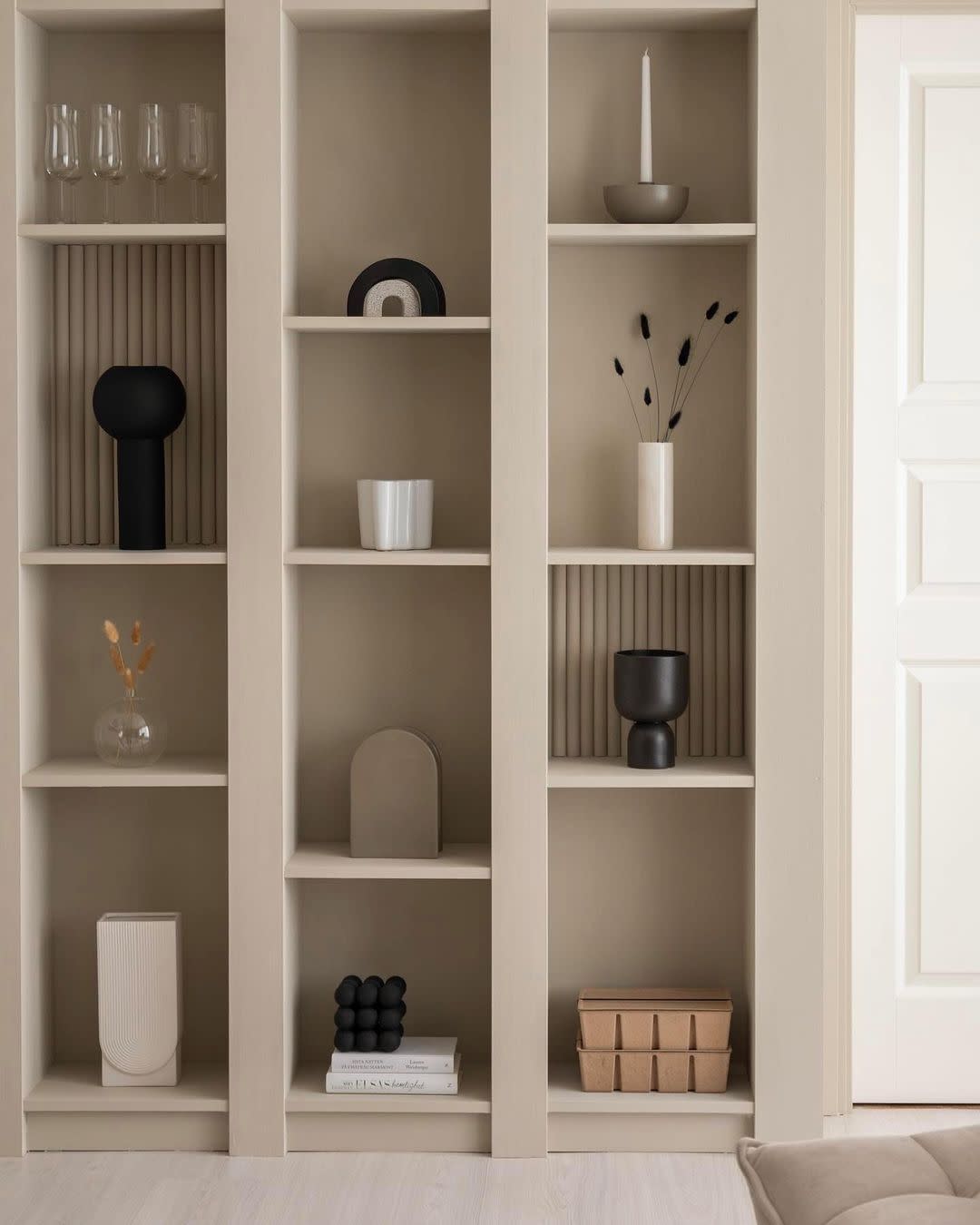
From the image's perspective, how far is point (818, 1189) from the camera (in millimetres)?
1424

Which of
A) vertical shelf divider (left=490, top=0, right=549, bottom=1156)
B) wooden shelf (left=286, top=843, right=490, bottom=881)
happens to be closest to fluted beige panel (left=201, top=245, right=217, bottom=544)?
vertical shelf divider (left=490, top=0, right=549, bottom=1156)

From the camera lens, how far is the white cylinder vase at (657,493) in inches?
107

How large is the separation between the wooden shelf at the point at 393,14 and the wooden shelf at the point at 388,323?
592 mm

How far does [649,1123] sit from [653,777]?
71 centimetres

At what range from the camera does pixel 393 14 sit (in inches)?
106

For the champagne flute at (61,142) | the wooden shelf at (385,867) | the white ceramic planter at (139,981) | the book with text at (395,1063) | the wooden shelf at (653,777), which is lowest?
the book with text at (395,1063)

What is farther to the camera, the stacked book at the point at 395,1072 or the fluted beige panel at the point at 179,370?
the fluted beige panel at the point at 179,370

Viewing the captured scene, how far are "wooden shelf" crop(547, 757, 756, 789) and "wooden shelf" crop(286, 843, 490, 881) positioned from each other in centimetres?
23

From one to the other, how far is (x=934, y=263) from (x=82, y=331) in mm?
1833

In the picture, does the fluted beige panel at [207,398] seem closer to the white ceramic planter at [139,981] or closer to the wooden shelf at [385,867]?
the wooden shelf at [385,867]

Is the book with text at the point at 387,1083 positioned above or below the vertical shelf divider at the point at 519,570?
below

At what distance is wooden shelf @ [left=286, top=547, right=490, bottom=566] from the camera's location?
8.74 ft

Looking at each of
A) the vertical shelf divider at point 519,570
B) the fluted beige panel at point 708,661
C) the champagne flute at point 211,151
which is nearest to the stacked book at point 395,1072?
the vertical shelf divider at point 519,570

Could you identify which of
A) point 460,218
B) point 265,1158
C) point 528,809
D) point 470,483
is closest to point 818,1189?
point 528,809
